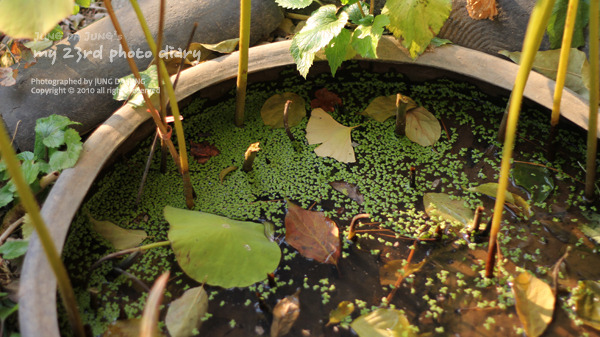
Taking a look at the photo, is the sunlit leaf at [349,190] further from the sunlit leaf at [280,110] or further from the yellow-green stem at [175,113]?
the yellow-green stem at [175,113]

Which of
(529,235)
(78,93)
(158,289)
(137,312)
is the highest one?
(158,289)

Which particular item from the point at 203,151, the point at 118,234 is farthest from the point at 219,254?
the point at 203,151

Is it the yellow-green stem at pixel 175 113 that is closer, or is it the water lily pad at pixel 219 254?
the yellow-green stem at pixel 175 113

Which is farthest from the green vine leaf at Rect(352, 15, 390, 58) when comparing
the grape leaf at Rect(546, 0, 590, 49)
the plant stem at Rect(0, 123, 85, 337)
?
the plant stem at Rect(0, 123, 85, 337)

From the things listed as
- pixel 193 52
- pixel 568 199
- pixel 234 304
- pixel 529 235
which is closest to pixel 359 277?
pixel 234 304

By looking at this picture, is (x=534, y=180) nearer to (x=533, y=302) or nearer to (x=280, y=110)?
(x=533, y=302)

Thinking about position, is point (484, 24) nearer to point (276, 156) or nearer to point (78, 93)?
point (276, 156)

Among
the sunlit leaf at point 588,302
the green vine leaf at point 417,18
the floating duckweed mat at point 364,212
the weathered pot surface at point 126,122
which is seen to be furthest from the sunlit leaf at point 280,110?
the sunlit leaf at point 588,302
